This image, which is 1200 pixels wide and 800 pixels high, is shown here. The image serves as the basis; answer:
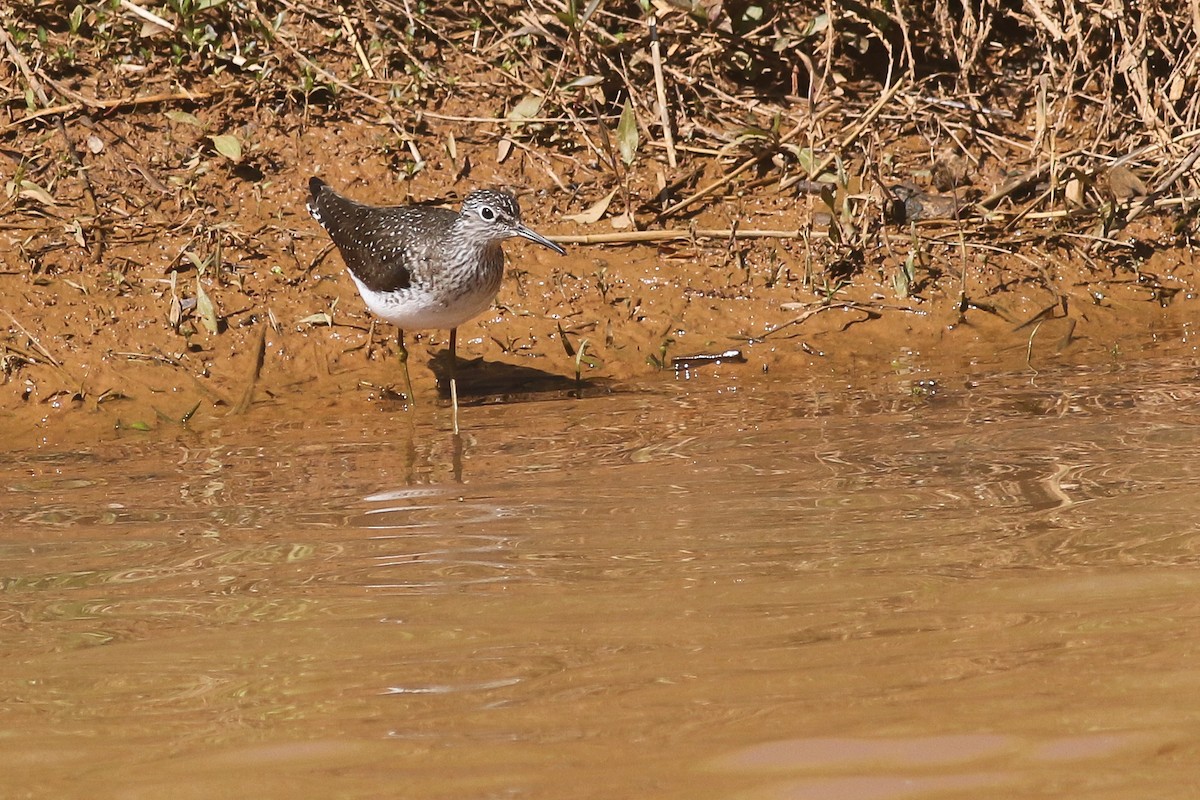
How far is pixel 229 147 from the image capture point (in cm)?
839

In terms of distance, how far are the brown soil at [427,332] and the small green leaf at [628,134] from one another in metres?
0.30

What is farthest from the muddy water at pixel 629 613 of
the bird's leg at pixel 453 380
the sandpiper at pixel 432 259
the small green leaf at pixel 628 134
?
the small green leaf at pixel 628 134

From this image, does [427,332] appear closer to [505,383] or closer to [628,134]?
[505,383]

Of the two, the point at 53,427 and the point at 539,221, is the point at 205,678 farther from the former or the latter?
the point at 539,221

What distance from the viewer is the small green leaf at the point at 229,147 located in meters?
8.37

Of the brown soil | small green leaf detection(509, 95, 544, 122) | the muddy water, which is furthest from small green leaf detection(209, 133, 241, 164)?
the muddy water

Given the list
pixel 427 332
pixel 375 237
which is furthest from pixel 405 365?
pixel 427 332

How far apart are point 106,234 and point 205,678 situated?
201 inches

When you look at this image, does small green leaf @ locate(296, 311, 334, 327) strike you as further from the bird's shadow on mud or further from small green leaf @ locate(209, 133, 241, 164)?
small green leaf @ locate(209, 133, 241, 164)

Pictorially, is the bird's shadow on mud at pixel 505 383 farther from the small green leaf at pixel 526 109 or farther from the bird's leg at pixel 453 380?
the small green leaf at pixel 526 109

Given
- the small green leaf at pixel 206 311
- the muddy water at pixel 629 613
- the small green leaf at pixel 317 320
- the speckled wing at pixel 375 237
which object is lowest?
the muddy water at pixel 629 613

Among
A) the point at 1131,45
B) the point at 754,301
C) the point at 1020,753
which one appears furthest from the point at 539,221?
the point at 1020,753

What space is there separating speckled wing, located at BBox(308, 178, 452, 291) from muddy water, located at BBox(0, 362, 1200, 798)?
39.8 inches

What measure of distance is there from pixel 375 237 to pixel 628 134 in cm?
183
